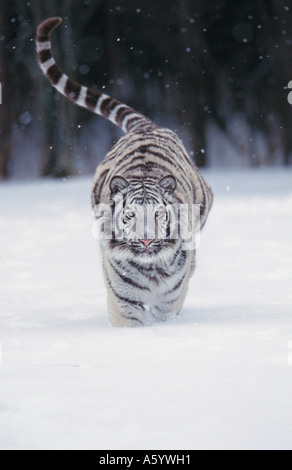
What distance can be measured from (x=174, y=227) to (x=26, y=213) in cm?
656

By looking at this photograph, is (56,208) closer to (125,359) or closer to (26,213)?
(26,213)

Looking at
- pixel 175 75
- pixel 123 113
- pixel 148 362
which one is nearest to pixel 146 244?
pixel 148 362

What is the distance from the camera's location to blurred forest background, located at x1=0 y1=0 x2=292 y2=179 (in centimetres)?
1509

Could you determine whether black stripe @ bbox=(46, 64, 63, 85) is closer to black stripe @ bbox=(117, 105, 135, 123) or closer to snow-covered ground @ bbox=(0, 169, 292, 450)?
black stripe @ bbox=(117, 105, 135, 123)

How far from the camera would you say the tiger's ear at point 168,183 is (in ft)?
13.5

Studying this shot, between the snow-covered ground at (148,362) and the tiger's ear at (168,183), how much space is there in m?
0.67

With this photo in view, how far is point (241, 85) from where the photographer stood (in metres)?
16.4

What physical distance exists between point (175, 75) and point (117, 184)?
12156mm

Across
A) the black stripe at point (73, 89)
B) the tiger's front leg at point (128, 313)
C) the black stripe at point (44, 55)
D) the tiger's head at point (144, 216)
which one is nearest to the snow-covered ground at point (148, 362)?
the tiger's front leg at point (128, 313)

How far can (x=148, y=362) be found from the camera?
10.7 ft

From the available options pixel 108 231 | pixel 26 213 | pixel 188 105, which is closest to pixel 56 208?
pixel 26 213

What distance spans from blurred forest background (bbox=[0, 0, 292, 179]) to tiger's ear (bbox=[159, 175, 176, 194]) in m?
10.9
